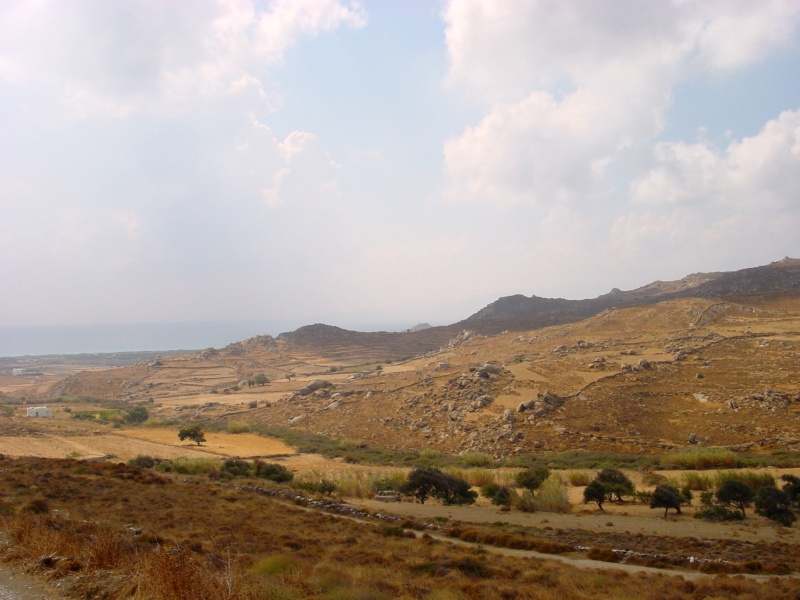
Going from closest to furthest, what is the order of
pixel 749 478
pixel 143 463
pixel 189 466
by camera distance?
pixel 749 478, pixel 189 466, pixel 143 463

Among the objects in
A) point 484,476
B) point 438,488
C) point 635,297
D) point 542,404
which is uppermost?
point 635,297

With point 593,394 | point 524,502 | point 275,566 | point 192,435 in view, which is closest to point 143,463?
point 192,435

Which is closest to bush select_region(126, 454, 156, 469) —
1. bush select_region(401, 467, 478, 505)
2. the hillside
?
the hillside

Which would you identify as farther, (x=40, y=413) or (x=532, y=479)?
(x=40, y=413)

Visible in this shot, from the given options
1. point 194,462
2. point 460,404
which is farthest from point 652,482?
point 194,462

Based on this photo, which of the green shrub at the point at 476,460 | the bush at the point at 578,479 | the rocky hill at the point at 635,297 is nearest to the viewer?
the bush at the point at 578,479

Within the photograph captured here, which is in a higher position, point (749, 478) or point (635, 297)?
point (635, 297)

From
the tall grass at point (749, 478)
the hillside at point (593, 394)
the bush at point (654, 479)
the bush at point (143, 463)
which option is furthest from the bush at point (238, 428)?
the tall grass at point (749, 478)

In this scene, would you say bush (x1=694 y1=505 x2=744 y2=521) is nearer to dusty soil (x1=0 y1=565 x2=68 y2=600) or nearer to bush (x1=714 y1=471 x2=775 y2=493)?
bush (x1=714 y1=471 x2=775 y2=493)

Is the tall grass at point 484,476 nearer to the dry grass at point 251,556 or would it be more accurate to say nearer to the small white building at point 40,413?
the dry grass at point 251,556

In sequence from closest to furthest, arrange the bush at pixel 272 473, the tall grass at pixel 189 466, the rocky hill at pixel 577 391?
the bush at pixel 272 473 < the tall grass at pixel 189 466 < the rocky hill at pixel 577 391

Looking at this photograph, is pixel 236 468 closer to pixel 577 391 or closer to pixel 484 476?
pixel 484 476

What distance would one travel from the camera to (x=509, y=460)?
30.4 meters

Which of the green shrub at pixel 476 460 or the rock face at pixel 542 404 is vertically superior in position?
the rock face at pixel 542 404
